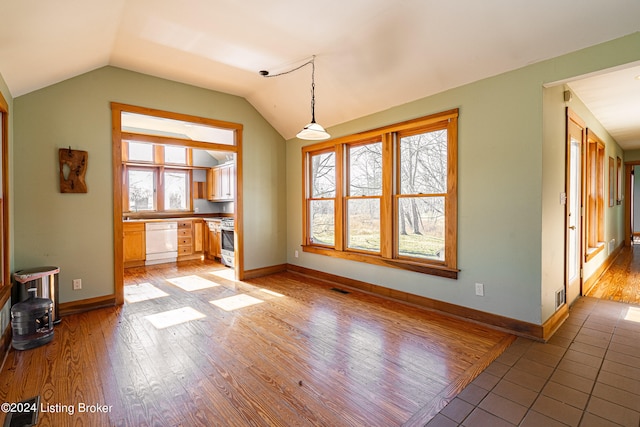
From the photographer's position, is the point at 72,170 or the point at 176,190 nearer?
the point at 72,170

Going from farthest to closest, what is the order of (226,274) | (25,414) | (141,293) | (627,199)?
(627,199)
(226,274)
(141,293)
(25,414)

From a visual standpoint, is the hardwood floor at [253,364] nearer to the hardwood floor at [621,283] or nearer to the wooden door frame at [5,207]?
the wooden door frame at [5,207]

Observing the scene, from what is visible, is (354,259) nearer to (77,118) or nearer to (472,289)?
(472,289)

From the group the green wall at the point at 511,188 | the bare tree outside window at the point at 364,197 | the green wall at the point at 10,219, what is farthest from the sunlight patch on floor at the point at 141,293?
the green wall at the point at 511,188

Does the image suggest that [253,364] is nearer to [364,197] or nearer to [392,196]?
[392,196]

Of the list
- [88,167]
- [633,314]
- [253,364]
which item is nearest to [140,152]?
[88,167]

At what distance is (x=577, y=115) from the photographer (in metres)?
3.63

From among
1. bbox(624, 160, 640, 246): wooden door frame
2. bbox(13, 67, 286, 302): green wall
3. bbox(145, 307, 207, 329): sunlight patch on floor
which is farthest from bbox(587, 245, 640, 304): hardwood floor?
bbox(13, 67, 286, 302): green wall

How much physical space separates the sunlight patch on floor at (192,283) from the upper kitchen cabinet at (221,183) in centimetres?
223

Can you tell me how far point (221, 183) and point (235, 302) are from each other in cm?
382

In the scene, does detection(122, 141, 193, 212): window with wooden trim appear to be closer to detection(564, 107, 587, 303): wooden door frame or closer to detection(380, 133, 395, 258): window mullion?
detection(380, 133, 395, 258): window mullion

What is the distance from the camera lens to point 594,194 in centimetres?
479

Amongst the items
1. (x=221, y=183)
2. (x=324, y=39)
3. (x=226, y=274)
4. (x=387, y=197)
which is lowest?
(x=226, y=274)

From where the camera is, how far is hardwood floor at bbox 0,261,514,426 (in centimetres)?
183
